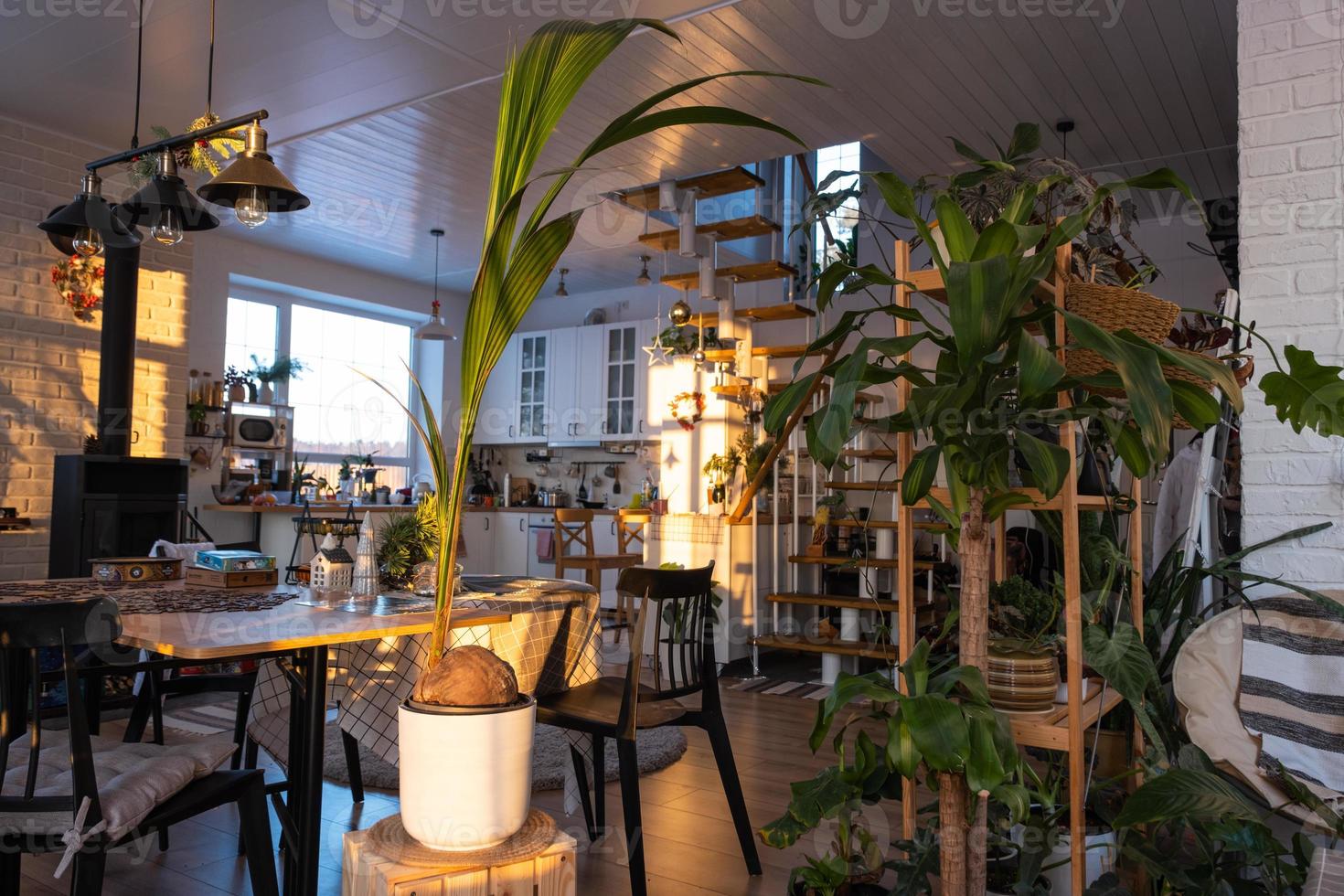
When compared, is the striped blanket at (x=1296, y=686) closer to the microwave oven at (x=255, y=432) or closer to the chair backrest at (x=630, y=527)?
the chair backrest at (x=630, y=527)

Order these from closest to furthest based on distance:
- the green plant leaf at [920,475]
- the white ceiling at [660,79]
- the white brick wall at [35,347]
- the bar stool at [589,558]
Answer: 1. the green plant leaf at [920,475]
2. the white ceiling at [660,79]
3. the white brick wall at [35,347]
4. the bar stool at [589,558]

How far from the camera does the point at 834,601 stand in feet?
16.0

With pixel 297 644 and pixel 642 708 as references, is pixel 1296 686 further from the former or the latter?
pixel 297 644

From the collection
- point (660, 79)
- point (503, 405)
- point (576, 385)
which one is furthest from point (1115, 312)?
point (503, 405)

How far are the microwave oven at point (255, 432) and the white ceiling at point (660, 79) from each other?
2.09 meters

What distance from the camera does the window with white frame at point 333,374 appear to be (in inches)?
287

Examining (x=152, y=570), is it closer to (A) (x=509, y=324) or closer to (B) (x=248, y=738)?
(B) (x=248, y=738)

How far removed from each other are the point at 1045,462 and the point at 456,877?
1045mm

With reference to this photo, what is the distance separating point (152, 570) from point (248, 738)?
56 cm

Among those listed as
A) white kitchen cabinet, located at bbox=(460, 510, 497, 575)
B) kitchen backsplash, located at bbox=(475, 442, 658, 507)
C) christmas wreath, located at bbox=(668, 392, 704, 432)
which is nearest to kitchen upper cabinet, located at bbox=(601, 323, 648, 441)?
kitchen backsplash, located at bbox=(475, 442, 658, 507)

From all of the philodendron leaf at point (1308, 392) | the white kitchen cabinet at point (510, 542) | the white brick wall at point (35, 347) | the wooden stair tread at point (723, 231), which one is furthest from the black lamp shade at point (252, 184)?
the white kitchen cabinet at point (510, 542)

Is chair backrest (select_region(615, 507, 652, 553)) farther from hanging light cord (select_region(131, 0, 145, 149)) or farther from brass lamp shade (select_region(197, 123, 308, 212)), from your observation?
brass lamp shade (select_region(197, 123, 308, 212))

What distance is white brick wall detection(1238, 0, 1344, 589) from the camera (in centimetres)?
232

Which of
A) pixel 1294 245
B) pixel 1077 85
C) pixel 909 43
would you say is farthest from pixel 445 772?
pixel 1077 85
